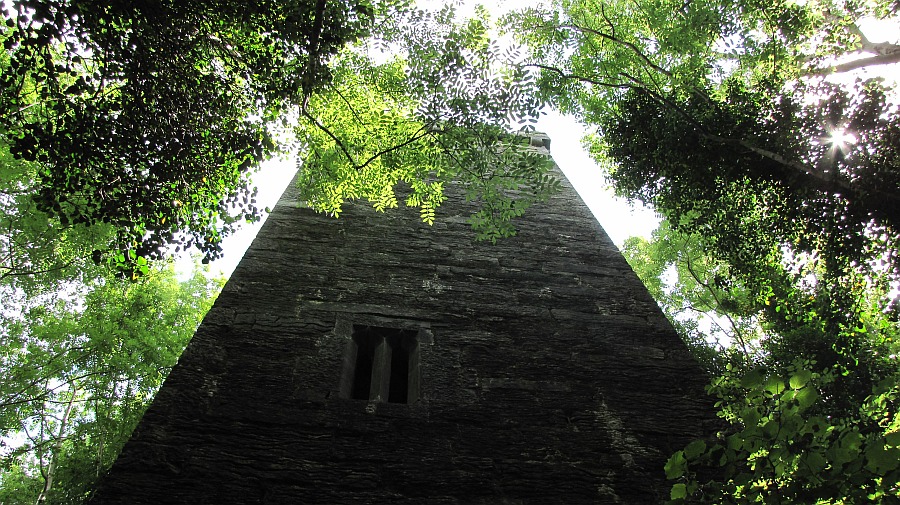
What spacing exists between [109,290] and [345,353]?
334 inches

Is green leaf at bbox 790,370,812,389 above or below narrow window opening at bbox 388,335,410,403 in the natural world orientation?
below

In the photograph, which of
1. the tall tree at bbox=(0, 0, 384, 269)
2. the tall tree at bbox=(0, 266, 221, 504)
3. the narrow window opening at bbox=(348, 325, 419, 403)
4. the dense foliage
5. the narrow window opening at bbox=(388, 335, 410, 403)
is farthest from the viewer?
the tall tree at bbox=(0, 266, 221, 504)

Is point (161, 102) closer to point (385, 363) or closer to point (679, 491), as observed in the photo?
point (385, 363)

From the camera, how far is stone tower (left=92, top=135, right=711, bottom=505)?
2836 millimetres

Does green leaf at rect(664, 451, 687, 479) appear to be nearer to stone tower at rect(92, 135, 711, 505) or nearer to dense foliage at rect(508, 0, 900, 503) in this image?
stone tower at rect(92, 135, 711, 505)

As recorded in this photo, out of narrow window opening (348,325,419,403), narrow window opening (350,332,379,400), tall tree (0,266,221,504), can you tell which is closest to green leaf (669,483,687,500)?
narrow window opening (348,325,419,403)

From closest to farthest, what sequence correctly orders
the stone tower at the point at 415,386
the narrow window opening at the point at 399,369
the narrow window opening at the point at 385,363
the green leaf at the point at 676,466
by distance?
1. the green leaf at the point at 676,466
2. the stone tower at the point at 415,386
3. the narrow window opening at the point at 385,363
4. the narrow window opening at the point at 399,369

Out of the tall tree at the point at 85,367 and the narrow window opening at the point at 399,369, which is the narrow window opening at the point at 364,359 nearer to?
the narrow window opening at the point at 399,369

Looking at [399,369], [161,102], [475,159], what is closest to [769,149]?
[475,159]

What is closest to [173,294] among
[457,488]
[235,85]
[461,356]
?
[235,85]

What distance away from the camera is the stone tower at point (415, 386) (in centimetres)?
284

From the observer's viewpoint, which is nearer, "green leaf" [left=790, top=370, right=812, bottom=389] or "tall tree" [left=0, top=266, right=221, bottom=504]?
"green leaf" [left=790, top=370, right=812, bottom=389]

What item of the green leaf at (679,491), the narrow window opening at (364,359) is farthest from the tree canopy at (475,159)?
the narrow window opening at (364,359)

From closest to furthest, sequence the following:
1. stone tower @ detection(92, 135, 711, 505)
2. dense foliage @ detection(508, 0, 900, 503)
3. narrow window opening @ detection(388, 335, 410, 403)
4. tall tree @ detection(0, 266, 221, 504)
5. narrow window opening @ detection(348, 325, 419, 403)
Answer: stone tower @ detection(92, 135, 711, 505), narrow window opening @ detection(348, 325, 419, 403), narrow window opening @ detection(388, 335, 410, 403), dense foliage @ detection(508, 0, 900, 503), tall tree @ detection(0, 266, 221, 504)
